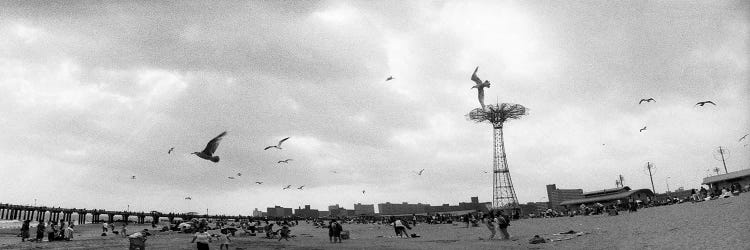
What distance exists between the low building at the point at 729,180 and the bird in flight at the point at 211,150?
6628cm

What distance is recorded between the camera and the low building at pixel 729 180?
6134 centimetres

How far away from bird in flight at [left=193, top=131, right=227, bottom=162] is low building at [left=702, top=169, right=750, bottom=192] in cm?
6628

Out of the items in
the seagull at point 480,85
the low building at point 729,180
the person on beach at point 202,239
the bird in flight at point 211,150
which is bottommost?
the person on beach at point 202,239

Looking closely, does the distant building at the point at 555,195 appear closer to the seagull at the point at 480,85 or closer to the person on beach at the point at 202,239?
the seagull at the point at 480,85

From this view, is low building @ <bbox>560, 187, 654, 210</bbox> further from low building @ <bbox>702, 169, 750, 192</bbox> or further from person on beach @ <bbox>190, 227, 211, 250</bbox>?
person on beach @ <bbox>190, 227, 211, 250</bbox>

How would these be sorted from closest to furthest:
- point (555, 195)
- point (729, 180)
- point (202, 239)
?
1. point (202, 239)
2. point (729, 180)
3. point (555, 195)

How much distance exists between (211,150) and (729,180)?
3039 inches

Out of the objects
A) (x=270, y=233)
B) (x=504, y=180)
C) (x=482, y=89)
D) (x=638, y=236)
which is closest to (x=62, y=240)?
(x=270, y=233)

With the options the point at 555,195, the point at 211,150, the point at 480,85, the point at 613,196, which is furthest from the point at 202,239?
the point at 555,195

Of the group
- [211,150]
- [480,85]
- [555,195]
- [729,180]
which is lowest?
[555,195]

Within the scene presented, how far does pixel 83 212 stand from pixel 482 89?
135617 millimetres

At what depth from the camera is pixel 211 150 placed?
19.1 meters

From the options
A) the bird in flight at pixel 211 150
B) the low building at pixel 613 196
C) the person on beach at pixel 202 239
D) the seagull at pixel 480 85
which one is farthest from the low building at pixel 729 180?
the person on beach at pixel 202 239

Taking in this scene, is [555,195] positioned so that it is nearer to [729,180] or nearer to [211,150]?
[729,180]
